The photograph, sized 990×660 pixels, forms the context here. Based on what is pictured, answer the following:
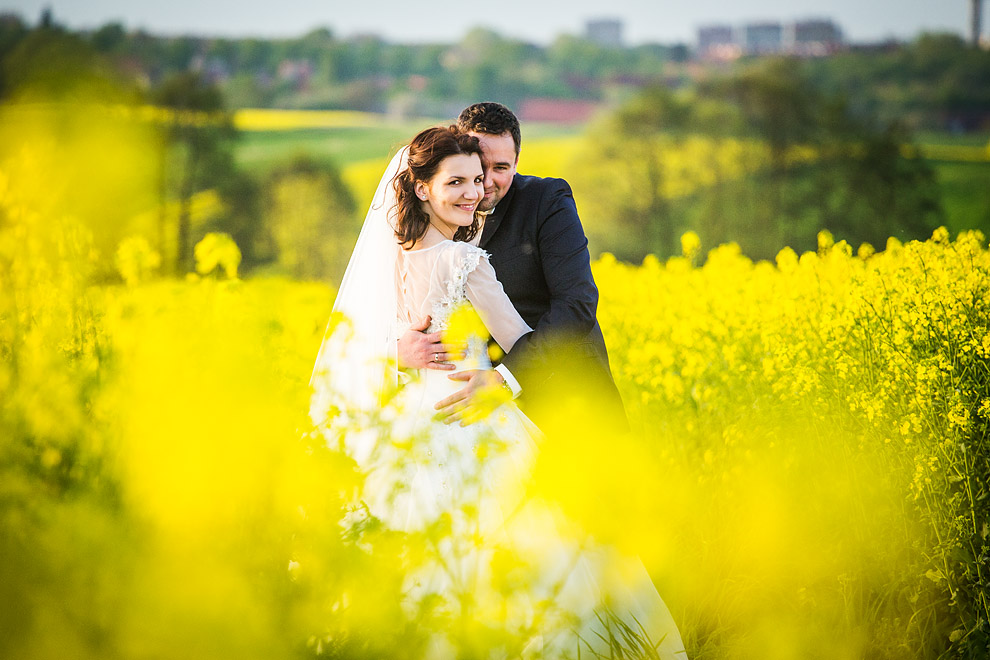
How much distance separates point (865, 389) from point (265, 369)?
220cm

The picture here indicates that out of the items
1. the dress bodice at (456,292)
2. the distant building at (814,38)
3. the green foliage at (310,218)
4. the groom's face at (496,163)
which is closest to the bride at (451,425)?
the dress bodice at (456,292)

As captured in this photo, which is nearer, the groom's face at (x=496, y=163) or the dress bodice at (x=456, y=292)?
the dress bodice at (x=456, y=292)

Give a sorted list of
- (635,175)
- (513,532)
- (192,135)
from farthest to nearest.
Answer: (635,175) → (192,135) → (513,532)

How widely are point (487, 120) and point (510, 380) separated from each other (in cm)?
96

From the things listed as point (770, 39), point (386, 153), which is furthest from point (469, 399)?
point (770, 39)

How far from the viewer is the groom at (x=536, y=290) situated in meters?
2.93

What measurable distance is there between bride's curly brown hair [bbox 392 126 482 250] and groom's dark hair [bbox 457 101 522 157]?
0.53 feet

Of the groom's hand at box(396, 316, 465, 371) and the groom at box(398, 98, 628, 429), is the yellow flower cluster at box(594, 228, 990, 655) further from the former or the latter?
the groom's hand at box(396, 316, 465, 371)

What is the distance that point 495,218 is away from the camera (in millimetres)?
3387

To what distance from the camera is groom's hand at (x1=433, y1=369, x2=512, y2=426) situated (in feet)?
8.95

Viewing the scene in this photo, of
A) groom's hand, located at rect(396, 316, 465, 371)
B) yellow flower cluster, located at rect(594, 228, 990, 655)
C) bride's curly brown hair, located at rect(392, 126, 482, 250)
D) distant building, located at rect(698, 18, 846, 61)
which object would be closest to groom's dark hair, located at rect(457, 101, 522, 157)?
bride's curly brown hair, located at rect(392, 126, 482, 250)

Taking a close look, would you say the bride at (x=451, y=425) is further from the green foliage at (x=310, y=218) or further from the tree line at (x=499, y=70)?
the tree line at (x=499, y=70)

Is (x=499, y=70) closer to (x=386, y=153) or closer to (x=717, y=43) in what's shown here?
(x=717, y=43)

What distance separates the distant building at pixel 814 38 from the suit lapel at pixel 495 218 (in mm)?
19540
